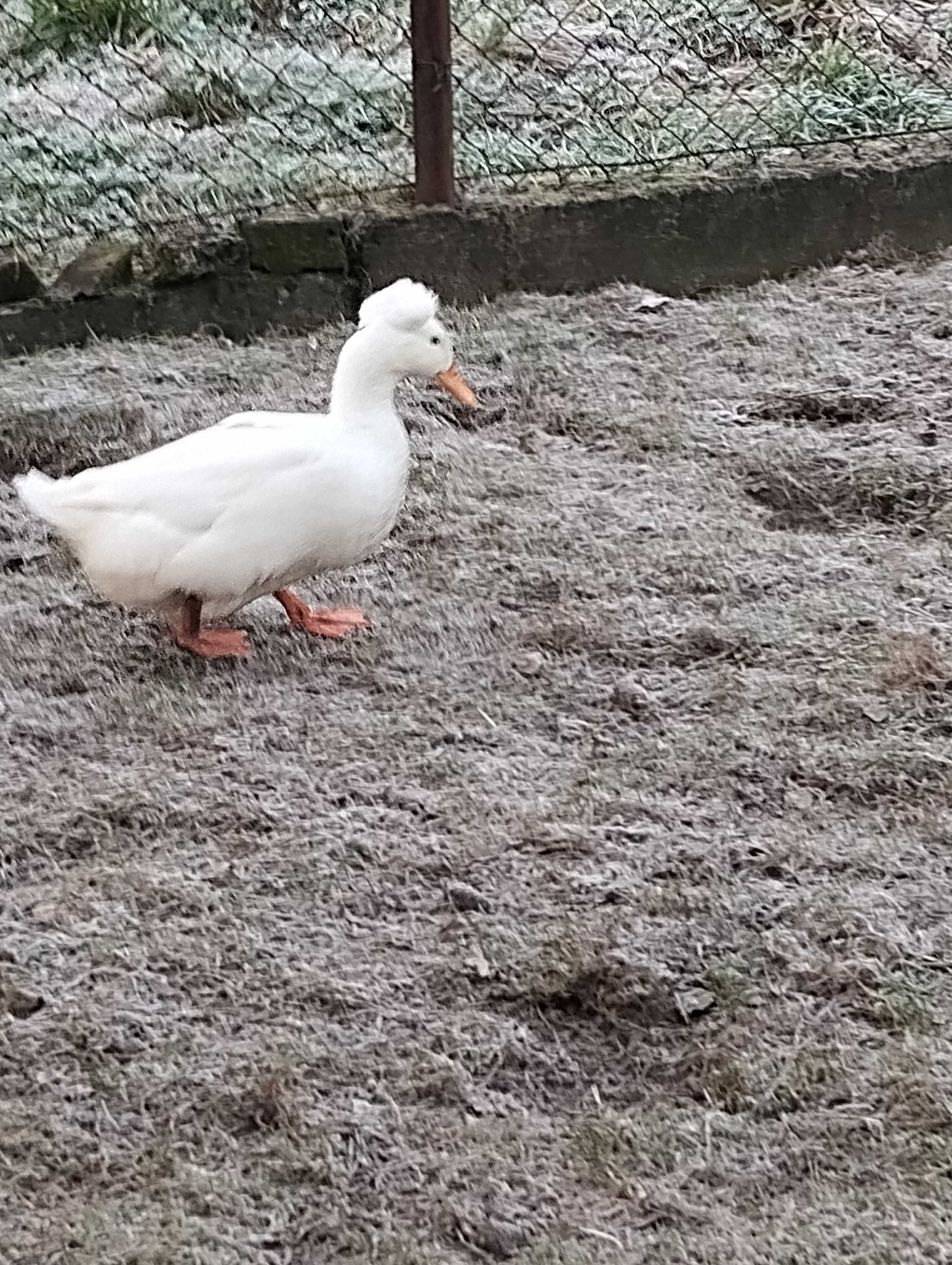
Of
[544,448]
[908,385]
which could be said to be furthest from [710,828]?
[908,385]

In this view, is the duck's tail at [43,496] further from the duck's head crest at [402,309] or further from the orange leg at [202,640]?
the duck's head crest at [402,309]

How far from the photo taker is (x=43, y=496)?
77.9 inches

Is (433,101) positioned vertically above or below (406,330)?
above

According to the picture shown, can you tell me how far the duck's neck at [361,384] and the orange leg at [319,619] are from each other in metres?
0.27

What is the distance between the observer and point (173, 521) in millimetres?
1909

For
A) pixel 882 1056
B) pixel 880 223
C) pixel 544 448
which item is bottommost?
pixel 882 1056

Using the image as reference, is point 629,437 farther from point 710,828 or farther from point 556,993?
point 556,993

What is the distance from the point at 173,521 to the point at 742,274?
190 centimetres

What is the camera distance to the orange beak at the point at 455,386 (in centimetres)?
211

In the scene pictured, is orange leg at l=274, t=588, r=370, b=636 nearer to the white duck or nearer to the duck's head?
the white duck

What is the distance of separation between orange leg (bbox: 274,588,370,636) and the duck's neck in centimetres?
27

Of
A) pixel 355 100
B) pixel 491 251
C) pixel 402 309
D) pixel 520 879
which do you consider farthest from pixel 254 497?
pixel 355 100

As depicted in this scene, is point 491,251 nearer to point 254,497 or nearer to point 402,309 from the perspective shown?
point 402,309

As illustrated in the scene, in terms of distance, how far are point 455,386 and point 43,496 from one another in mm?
594
